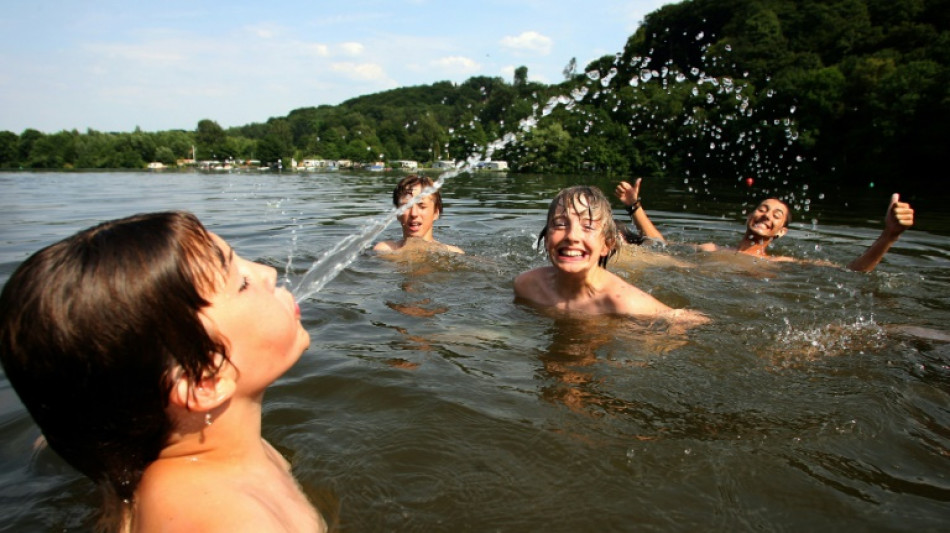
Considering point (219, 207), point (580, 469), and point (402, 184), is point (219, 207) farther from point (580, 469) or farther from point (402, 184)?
point (580, 469)

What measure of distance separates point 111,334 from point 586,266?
3176mm

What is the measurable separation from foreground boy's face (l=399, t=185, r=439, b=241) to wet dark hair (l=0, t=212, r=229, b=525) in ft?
17.2

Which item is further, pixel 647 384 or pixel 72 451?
pixel 647 384

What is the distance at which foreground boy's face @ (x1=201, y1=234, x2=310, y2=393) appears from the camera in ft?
5.10

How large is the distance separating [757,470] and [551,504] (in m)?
0.81

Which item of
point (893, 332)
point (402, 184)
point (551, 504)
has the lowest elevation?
point (551, 504)

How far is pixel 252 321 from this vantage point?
1.64 metres

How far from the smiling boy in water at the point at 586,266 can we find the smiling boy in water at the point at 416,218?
95.6 inches

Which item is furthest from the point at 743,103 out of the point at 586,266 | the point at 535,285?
the point at 586,266

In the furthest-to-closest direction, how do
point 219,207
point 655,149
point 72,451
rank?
point 655,149 < point 219,207 < point 72,451

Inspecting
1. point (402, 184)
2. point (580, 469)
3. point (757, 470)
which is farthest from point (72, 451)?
point (402, 184)

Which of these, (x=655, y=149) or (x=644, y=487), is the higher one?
(x=655, y=149)

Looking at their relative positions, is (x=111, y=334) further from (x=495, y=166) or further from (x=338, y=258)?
(x=495, y=166)

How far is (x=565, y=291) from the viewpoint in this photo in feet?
14.4
